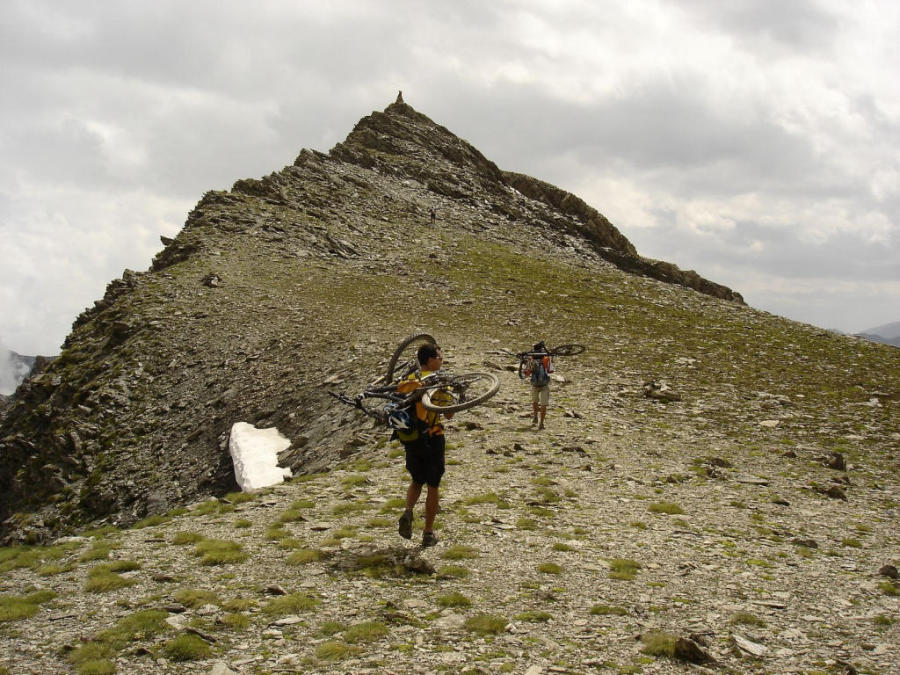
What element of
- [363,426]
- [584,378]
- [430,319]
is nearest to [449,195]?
[430,319]

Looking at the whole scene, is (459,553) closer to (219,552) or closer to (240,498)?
(219,552)

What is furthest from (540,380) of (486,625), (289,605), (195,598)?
(195,598)

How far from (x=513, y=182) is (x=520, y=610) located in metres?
95.5

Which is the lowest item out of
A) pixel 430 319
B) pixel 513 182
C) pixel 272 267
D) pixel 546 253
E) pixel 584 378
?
pixel 584 378

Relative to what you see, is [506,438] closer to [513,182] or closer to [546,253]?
[546,253]

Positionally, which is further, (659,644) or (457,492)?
(457,492)

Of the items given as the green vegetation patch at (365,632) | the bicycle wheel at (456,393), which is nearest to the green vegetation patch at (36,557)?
the green vegetation patch at (365,632)

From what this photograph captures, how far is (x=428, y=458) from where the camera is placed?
10.6 metres

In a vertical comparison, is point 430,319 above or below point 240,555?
above

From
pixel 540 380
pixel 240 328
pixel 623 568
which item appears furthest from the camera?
pixel 240 328

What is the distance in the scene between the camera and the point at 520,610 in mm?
8664

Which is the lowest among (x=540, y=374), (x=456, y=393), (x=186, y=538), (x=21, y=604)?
(x=21, y=604)

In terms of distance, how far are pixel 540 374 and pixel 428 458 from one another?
34.8 ft

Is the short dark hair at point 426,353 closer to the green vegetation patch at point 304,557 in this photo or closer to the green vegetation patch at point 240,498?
the green vegetation patch at point 304,557
